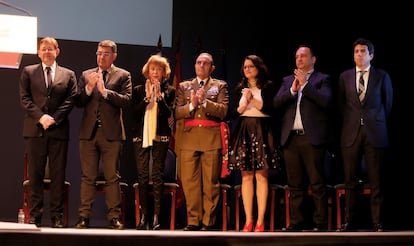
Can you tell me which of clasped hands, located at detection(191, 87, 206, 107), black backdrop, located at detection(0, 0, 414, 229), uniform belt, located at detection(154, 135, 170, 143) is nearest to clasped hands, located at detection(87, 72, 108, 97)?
uniform belt, located at detection(154, 135, 170, 143)

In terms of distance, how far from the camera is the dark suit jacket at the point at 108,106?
6051mm

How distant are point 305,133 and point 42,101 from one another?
2305 millimetres

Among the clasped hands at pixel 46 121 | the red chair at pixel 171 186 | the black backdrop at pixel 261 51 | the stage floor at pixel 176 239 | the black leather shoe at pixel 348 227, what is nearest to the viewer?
the stage floor at pixel 176 239

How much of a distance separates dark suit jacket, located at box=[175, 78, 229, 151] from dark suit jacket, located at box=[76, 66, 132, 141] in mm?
513

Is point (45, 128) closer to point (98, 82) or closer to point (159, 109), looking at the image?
point (98, 82)

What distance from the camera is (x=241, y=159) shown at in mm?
5980

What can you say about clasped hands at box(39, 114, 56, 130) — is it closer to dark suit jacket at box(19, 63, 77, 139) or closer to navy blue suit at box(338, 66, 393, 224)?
dark suit jacket at box(19, 63, 77, 139)

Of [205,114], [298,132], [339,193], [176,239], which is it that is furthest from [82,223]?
[176,239]

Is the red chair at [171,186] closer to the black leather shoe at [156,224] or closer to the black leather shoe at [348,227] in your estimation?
the black leather shoe at [156,224]

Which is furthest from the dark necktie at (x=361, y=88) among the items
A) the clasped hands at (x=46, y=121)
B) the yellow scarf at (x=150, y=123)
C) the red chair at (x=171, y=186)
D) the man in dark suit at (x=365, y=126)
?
the clasped hands at (x=46, y=121)

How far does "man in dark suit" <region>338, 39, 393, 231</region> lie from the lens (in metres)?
5.78

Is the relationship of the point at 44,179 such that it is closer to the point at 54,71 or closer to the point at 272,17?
the point at 54,71

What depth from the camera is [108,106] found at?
6098 millimetres

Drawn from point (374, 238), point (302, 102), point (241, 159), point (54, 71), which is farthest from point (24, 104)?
point (374, 238)
